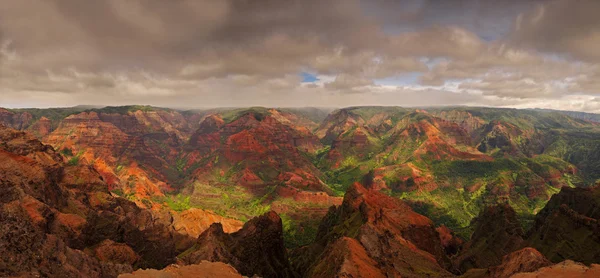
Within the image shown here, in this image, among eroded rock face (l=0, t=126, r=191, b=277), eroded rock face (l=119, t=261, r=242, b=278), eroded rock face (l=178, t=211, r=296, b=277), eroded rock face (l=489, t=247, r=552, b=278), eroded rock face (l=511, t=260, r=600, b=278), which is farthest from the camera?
eroded rock face (l=178, t=211, r=296, b=277)

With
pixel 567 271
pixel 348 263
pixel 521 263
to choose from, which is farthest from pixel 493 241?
pixel 348 263

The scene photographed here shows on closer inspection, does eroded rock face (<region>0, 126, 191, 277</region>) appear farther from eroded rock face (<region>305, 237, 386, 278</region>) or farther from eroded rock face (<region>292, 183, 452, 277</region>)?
eroded rock face (<region>292, 183, 452, 277</region>)

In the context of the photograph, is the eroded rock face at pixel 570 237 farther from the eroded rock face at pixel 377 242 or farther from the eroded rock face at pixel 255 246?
the eroded rock face at pixel 255 246

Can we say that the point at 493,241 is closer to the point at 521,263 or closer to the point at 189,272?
the point at 521,263

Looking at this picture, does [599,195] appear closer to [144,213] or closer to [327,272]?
[327,272]

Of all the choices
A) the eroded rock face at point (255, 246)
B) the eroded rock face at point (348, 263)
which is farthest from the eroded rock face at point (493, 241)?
the eroded rock face at point (255, 246)

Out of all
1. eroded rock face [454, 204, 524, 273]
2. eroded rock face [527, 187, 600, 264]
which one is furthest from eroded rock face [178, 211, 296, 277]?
eroded rock face [527, 187, 600, 264]

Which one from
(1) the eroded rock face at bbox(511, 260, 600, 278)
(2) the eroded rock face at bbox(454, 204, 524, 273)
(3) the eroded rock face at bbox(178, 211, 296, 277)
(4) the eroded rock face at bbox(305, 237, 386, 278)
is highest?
(1) the eroded rock face at bbox(511, 260, 600, 278)
